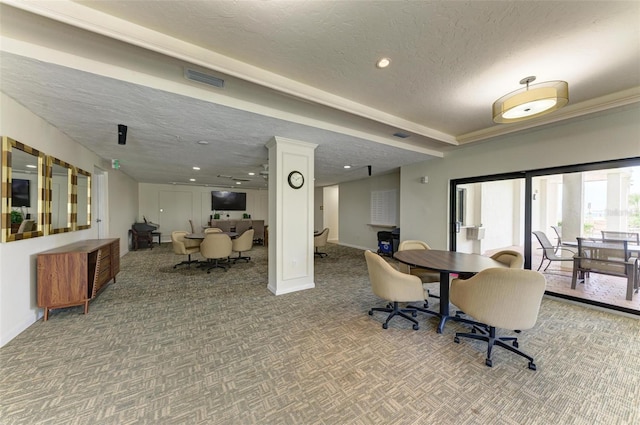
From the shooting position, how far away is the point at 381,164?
5.92 m

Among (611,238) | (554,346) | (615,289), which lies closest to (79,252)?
(554,346)

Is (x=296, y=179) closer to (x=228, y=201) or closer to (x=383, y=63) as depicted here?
(x=383, y=63)

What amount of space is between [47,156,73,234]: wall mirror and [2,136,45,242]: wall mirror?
23 cm

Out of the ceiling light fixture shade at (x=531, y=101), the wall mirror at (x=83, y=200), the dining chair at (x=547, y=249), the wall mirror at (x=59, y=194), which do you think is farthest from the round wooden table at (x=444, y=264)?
the wall mirror at (x=83, y=200)

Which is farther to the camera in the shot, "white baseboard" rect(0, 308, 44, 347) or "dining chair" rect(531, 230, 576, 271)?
"dining chair" rect(531, 230, 576, 271)

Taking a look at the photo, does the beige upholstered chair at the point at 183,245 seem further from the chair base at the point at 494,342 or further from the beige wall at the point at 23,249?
the chair base at the point at 494,342

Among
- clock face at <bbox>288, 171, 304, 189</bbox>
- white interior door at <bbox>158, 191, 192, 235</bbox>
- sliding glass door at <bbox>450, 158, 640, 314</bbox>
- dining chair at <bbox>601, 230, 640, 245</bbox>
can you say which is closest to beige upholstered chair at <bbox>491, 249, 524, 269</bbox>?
sliding glass door at <bbox>450, 158, 640, 314</bbox>

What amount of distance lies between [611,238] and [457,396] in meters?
3.67

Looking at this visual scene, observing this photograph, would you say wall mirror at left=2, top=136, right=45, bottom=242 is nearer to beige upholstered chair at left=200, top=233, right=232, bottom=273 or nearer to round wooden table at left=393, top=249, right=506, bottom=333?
beige upholstered chair at left=200, top=233, right=232, bottom=273

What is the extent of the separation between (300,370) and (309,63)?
283 centimetres

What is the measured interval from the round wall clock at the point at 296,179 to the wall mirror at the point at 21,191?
9.95 ft

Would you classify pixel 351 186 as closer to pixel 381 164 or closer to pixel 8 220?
pixel 381 164

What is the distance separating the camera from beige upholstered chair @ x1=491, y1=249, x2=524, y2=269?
2.88m

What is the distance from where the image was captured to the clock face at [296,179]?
3.87 meters
